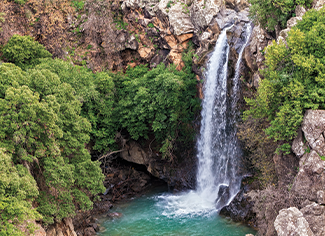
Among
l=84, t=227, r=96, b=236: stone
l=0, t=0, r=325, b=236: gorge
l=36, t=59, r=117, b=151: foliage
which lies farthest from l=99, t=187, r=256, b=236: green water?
l=36, t=59, r=117, b=151: foliage

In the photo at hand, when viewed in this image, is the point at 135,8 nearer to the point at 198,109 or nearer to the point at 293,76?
the point at 198,109

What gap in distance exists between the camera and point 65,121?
17.0 metres

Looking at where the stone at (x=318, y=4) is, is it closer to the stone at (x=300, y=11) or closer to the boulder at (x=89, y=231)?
the stone at (x=300, y=11)

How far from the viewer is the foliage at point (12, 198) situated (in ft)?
40.7

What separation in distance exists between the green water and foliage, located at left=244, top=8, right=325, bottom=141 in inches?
288

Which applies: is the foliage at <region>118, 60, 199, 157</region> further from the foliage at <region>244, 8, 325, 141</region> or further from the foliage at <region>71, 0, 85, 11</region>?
the foliage at <region>71, 0, 85, 11</region>

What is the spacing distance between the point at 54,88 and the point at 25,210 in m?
6.86

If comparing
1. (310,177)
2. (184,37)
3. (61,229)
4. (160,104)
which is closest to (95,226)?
(61,229)

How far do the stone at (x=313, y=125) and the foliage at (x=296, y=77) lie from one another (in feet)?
0.95

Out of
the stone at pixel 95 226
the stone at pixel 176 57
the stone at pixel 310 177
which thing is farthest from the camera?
the stone at pixel 176 57

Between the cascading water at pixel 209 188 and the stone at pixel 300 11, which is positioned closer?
the stone at pixel 300 11

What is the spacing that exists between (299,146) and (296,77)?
336 centimetres

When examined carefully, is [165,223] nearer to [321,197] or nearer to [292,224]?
[292,224]

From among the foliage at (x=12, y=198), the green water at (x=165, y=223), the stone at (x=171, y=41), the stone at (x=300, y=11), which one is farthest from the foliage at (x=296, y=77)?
the stone at (x=171, y=41)
